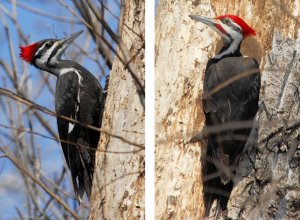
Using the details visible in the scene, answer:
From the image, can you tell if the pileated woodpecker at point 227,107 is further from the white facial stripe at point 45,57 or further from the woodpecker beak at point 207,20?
the white facial stripe at point 45,57

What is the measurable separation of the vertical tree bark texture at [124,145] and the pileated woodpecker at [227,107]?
234 millimetres

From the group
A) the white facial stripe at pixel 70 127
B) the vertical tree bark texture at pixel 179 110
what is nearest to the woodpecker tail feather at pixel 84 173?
the white facial stripe at pixel 70 127

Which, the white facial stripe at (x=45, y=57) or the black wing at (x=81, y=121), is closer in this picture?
the black wing at (x=81, y=121)

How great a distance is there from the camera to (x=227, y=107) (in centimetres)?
198

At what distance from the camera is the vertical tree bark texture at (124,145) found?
6.66 ft

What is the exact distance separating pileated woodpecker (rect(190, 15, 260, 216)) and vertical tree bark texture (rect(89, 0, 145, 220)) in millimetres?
234

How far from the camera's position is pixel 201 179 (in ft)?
6.56

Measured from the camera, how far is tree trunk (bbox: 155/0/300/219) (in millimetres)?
1967

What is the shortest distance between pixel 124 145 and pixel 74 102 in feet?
1.59

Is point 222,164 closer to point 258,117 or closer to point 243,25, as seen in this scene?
point 258,117

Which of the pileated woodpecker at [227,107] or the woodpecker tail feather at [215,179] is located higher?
the pileated woodpecker at [227,107]

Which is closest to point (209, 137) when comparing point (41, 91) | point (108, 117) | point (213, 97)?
point (213, 97)

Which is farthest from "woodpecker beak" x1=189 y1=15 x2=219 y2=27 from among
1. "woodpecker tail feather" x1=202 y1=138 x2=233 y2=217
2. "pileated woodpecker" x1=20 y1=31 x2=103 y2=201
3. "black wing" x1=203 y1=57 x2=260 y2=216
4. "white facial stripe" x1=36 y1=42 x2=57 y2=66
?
"white facial stripe" x1=36 y1=42 x2=57 y2=66

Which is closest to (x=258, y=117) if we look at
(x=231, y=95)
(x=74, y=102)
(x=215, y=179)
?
(x=231, y=95)
